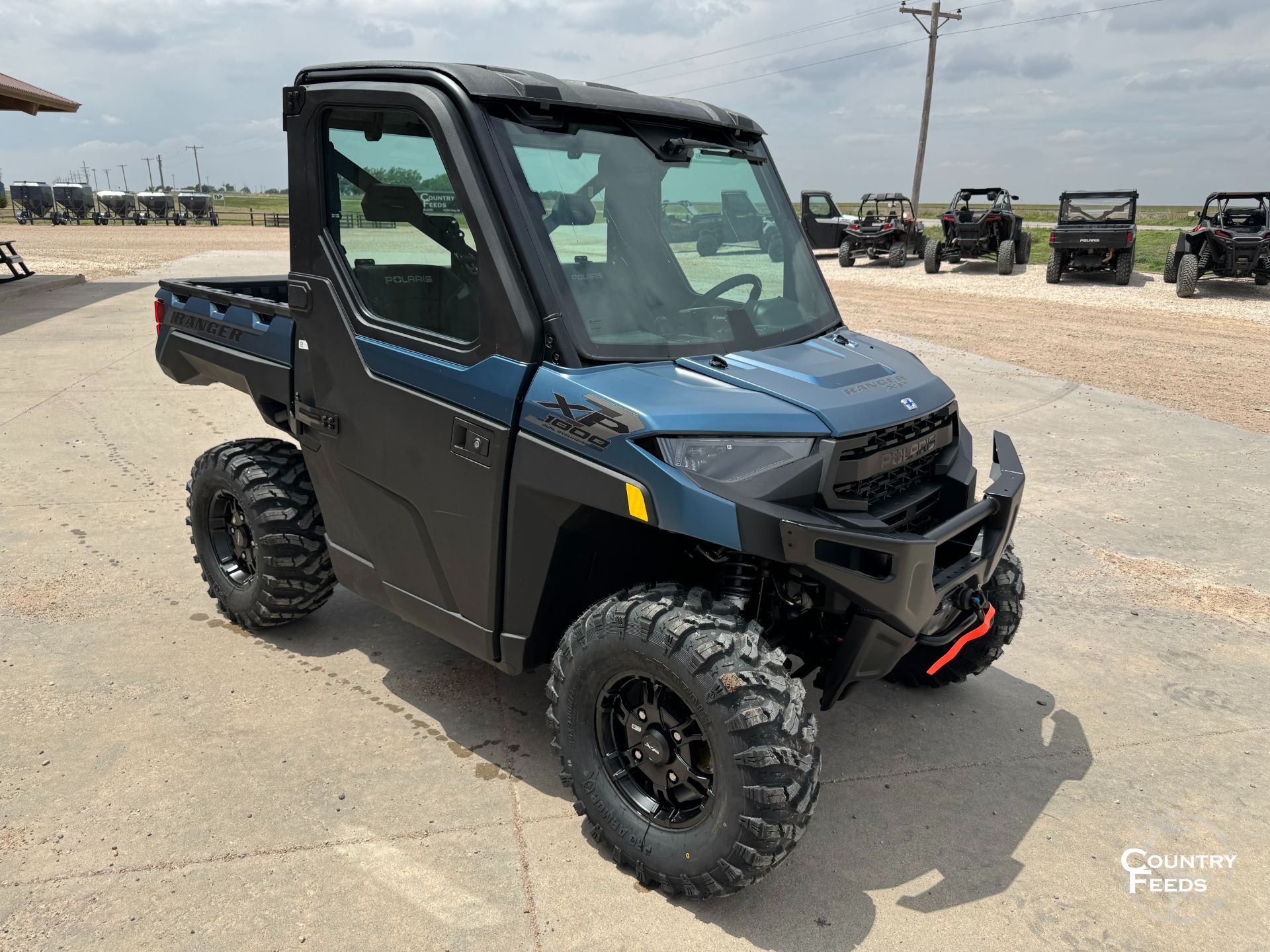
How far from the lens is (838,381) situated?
114 inches

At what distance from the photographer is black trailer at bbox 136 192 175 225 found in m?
54.0

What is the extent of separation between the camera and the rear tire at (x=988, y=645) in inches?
145

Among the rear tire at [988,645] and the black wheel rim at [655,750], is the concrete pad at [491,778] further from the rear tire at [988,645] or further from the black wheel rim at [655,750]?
the black wheel rim at [655,750]

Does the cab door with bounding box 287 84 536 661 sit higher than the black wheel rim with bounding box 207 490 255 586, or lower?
higher

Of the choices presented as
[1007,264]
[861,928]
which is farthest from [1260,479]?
[1007,264]

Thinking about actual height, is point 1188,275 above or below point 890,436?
below

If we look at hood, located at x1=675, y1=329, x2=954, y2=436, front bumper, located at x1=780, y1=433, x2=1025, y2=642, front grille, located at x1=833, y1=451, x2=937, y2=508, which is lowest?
front bumper, located at x1=780, y1=433, x2=1025, y2=642

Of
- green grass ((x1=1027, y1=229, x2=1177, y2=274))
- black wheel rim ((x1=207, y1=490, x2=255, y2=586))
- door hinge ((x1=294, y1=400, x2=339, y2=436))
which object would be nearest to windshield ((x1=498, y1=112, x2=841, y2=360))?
door hinge ((x1=294, y1=400, x2=339, y2=436))

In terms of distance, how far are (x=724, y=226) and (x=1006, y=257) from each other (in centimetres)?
2070

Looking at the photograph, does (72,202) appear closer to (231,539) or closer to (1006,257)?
(1006,257)

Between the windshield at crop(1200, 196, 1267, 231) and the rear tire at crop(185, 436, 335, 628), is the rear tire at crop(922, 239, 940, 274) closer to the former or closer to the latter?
the windshield at crop(1200, 196, 1267, 231)

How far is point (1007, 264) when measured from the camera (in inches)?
869

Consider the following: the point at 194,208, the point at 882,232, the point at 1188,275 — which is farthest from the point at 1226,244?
the point at 194,208

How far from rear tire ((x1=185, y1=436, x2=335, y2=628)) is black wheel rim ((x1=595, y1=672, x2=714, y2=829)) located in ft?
5.36
